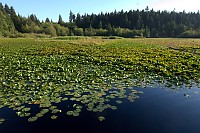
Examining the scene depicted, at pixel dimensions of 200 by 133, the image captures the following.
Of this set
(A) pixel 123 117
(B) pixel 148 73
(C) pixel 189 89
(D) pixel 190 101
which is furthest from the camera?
(B) pixel 148 73

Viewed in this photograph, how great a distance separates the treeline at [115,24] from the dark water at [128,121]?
77.5 meters

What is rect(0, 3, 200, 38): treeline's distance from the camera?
9400cm

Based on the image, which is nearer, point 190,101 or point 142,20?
point 190,101

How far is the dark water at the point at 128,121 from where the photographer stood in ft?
23.4

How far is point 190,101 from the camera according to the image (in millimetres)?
9914

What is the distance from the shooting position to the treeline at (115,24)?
3701 inches

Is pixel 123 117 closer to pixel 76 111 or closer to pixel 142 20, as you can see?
pixel 76 111

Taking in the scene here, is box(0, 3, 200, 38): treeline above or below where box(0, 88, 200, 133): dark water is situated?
above

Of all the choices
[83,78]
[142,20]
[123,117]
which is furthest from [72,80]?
[142,20]

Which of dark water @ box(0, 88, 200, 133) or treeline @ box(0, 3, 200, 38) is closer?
dark water @ box(0, 88, 200, 133)

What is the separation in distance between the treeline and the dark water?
254ft

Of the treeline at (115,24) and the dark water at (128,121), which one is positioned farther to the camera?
the treeline at (115,24)

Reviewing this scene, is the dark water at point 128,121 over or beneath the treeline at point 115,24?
beneath

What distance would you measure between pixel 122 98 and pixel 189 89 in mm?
3873
